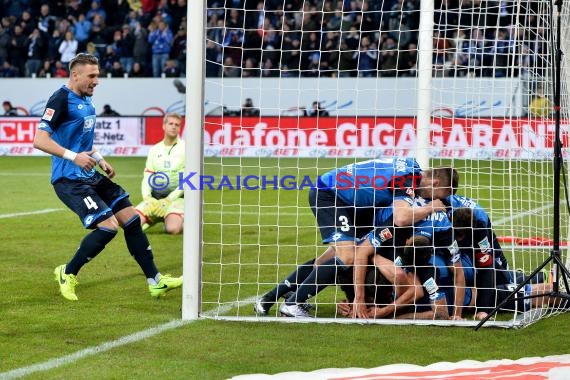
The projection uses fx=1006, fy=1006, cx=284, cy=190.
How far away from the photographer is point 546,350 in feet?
20.9

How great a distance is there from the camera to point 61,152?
7.92m

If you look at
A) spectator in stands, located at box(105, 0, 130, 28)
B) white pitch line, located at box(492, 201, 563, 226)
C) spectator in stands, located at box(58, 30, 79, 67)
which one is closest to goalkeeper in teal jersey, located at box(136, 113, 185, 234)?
white pitch line, located at box(492, 201, 563, 226)

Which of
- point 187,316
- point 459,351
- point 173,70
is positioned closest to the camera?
point 459,351

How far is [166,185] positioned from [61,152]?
5190 millimetres

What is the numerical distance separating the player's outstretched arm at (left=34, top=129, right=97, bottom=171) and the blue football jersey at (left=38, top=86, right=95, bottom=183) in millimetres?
126

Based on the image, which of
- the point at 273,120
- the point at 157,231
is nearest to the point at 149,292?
the point at 157,231

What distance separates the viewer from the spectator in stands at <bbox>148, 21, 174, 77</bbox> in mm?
27719

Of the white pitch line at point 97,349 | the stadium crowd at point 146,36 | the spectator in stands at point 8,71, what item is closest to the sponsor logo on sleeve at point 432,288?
the white pitch line at point 97,349

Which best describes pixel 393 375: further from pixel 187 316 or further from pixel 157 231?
pixel 157 231

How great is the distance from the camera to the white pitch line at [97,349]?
569 cm

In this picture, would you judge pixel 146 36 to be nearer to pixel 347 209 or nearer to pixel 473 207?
pixel 347 209

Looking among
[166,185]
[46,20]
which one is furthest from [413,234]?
[46,20]

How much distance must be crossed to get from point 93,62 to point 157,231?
5.31 metres

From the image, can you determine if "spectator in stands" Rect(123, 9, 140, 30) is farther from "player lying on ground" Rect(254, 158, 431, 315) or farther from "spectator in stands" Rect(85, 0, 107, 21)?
"player lying on ground" Rect(254, 158, 431, 315)
